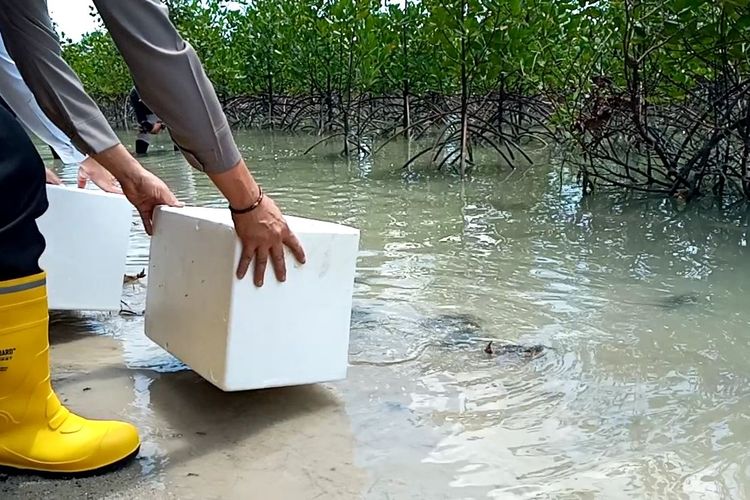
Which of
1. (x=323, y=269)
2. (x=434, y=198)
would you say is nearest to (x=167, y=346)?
(x=323, y=269)

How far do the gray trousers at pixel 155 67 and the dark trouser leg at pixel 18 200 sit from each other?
0.20 m

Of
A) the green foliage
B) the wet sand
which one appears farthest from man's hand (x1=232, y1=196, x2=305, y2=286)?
the green foliage

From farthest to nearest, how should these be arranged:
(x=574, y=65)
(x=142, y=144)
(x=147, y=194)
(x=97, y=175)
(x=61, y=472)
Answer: (x=142, y=144)
(x=574, y=65)
(x=97, y=175)
(x=147, y=194)
(x=61, y=472)

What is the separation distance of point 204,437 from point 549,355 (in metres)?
0.85

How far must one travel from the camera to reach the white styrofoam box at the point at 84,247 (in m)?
1.86

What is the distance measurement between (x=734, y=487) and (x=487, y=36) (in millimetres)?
4723

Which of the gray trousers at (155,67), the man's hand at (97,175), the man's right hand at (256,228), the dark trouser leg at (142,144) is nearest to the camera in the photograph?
the gray trousers at (155,67)

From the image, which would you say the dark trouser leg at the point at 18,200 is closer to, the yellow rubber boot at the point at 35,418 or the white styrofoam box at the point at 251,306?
the yellow rubber boot at the point at 35,418

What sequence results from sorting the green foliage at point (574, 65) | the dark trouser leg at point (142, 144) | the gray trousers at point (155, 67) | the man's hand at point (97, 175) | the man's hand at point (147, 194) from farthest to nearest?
the dark trouser leg at point (142, 144) → the green foliage at point (574, 65) → the man's hand at point (97, 175) → the man's hand at point (147, 194) → the gray trousers at point (155, 67)

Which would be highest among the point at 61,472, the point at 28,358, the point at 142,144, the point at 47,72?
the point at 47,72

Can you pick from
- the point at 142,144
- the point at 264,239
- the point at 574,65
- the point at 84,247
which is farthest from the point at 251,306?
the point at 142,144

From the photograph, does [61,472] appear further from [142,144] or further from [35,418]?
[142,144]

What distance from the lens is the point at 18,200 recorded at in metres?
1.17

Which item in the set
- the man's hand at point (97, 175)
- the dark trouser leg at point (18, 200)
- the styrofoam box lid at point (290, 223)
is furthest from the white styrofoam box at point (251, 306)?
the man's hand at point (97, 175)
